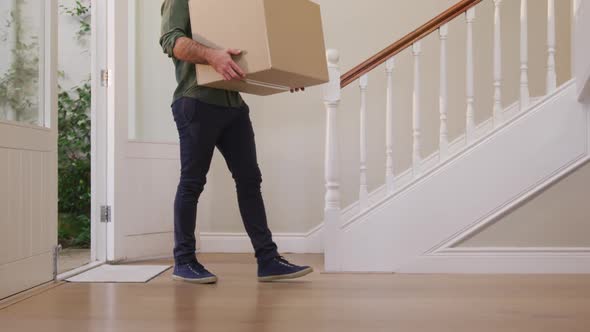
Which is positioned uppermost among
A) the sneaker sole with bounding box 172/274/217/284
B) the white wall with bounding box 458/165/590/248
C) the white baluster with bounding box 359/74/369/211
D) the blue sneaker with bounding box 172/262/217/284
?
the white baluster with bounding box 359/74/369/211

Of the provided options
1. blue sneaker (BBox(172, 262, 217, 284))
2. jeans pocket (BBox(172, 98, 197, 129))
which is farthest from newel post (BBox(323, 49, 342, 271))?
jeans pocket (BBox(172, 98, 197, 129))

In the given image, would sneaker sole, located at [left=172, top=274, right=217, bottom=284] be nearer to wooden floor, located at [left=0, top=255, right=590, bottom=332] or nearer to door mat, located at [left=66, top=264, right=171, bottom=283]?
wooden floor, located at [left=0, top=255, right=590, bottom=332]

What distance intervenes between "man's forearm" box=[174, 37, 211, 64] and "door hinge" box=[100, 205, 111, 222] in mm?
1386

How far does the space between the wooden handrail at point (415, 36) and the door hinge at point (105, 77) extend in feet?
4.34

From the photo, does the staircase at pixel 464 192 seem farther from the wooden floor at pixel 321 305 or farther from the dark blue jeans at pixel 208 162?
the dark blue jeans at pixel 208 162

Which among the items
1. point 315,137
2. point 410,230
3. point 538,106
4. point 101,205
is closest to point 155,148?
point 101,205

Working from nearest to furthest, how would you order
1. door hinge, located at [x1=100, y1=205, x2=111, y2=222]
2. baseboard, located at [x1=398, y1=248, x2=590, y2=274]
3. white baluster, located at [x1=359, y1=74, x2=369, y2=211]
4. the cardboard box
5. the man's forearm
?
the cardboard box → the man's forearm → baseboard, located at [x1=398, y1=248, x2=590, y2=274] → white baluster, located at [x1=359, y1=74, x2=369, y2=211] → door hinge, located at [x1=100, y1=205, x2=111, y2=222]

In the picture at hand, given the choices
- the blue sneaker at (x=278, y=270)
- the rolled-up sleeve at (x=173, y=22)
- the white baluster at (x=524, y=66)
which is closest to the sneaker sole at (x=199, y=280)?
the blue sneaker at (x=278, y=270)

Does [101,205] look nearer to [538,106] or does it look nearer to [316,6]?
[316,6]

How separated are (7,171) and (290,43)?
3.72 feet

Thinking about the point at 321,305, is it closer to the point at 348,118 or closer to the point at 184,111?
the point at 184,111

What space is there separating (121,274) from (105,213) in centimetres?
60

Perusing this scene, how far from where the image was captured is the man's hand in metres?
2.13

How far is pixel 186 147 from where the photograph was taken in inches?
94.0
